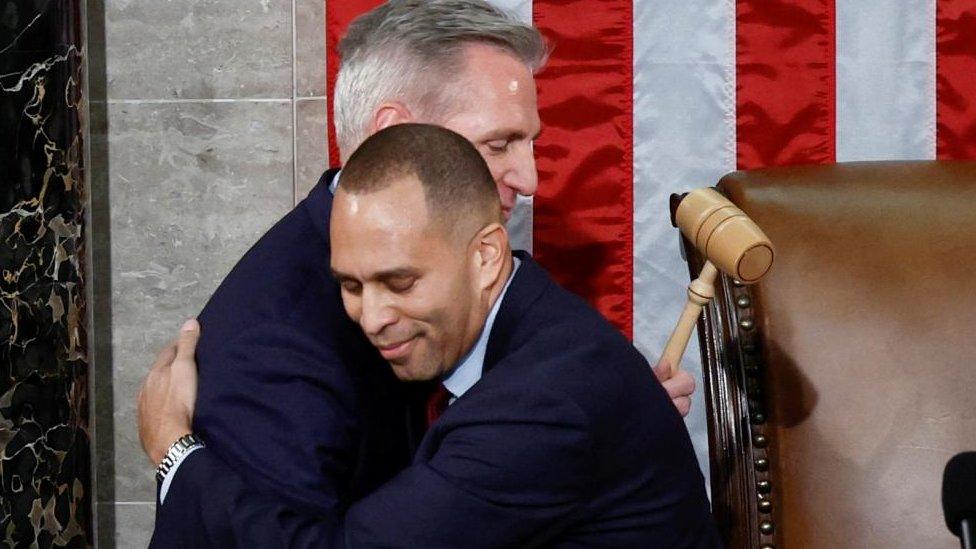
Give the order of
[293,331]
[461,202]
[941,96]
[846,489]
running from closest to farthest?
[461,202] → [293,331] → [846,489] → [941,96]

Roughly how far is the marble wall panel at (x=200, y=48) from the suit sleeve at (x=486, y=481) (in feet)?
5.13

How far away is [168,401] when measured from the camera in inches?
74.8

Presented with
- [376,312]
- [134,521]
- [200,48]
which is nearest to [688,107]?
[200,48]

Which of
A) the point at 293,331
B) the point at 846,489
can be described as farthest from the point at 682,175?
the point at 293,331

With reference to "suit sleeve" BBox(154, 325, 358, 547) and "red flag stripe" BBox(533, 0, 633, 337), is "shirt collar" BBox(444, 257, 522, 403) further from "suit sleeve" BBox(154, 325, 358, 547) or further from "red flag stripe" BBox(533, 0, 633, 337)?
"red flag stripe" BBox(533, 0, 633, 337)

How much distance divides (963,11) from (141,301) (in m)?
2.00

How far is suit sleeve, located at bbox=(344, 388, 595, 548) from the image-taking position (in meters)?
1.57

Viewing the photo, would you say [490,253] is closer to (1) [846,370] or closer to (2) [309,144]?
(1) [846,370]

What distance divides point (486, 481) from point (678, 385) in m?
0.84

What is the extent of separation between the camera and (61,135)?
2.68m

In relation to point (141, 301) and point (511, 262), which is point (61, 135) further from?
point (511, 262)

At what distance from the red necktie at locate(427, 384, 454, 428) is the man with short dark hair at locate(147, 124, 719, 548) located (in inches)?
5.6

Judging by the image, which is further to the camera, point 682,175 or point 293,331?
point 682,175

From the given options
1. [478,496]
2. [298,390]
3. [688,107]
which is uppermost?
[688,107]
